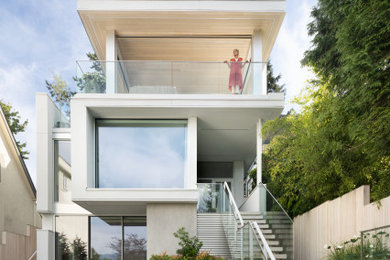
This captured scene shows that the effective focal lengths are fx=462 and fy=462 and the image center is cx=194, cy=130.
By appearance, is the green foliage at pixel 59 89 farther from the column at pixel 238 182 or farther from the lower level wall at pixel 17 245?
the column at pixel 238 182

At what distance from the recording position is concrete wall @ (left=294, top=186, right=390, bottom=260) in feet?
27.0

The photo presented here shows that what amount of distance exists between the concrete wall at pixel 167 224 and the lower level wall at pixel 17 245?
20.8ft

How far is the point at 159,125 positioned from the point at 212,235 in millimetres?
3936

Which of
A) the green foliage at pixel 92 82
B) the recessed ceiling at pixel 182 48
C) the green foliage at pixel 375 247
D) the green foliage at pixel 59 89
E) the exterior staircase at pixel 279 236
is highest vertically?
the green foliage at pixel 59 89

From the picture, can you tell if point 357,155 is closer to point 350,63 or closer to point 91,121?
point 350,63

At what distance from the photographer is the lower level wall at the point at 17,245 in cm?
1723

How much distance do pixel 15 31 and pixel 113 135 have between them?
67344 millimetres

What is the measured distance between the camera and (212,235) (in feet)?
47.1

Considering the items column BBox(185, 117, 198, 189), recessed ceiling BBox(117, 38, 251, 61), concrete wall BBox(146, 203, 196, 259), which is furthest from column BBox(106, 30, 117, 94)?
concrete wall BBox(146, 203, 196, 259)

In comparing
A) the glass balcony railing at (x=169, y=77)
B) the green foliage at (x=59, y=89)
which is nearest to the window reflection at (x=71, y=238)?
the glass balcony railing at (x=169, y=77)

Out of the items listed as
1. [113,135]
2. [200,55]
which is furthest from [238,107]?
[200,55]

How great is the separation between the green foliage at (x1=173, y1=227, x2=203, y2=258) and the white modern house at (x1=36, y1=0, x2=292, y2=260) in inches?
21.4

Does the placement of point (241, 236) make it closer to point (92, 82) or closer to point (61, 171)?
point (92, 82)

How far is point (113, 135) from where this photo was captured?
15.2 m
